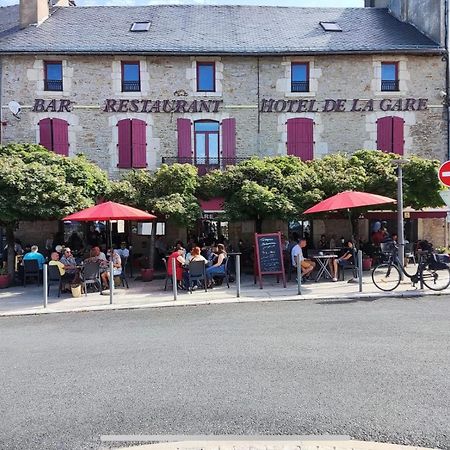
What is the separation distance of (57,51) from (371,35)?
12.8 metres

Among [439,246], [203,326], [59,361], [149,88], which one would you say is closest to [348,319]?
[203,326]

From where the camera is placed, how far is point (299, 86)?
17.5 meters

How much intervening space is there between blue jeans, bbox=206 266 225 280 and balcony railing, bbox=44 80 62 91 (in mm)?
10716

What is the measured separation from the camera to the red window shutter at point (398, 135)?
17312 millimetres

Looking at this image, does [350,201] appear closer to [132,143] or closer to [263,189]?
[263,189]

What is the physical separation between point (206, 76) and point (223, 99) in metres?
1.18

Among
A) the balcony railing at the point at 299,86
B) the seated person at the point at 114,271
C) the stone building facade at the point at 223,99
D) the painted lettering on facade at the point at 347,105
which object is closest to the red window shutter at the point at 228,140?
the stone building facade at the point at 223,99

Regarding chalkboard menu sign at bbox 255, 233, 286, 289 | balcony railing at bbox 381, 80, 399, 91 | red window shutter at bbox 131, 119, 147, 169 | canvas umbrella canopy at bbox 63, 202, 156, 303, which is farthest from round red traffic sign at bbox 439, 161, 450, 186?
red window shutter at bbox 131, 119, 147, 169

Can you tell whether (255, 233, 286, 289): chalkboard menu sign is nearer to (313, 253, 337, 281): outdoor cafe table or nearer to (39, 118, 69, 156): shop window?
(313, 253, 337, 281): outdoor cafe table

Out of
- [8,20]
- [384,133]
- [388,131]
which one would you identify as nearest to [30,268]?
[384,133]

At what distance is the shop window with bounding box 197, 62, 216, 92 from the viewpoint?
1738 centimetres

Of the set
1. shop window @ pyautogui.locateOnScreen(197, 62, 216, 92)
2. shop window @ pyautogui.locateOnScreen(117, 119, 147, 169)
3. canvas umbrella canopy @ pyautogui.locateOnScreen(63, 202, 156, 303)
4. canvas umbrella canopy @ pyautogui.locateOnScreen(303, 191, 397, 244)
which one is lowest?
canvas umbrella canopy @ pyautogui.locateOnScreen(63, 202, 156, 303)

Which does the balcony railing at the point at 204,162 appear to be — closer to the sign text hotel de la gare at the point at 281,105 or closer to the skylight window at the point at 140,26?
the sign text hotel de la gare at the point at 281,105

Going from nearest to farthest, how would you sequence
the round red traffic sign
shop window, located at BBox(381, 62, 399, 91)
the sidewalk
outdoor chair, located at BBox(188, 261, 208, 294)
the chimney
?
the round red traffic sign < the sidewalk < outdoor chair, located at BBox(188, 261, 208, 294) < shop window, located at BBox(381, 62, 399, 91) < the chimney
